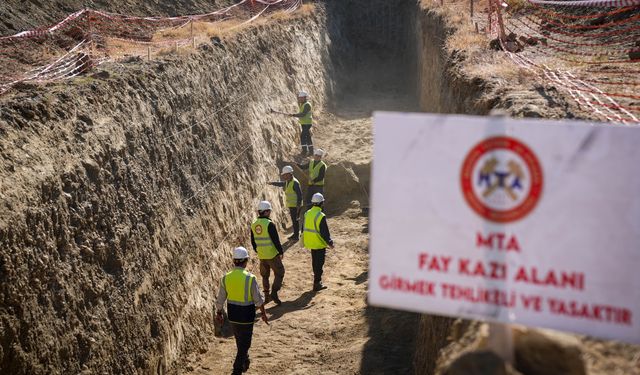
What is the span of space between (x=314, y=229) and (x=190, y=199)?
2298 millimetres

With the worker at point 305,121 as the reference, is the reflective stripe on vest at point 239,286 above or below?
below

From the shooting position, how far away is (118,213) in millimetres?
10281

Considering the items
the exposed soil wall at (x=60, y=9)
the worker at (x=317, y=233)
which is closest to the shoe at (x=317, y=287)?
the worker at (x=317, y=233)

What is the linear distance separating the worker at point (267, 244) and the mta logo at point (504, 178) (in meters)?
8.19

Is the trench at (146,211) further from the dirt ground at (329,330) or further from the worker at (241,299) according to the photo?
the worker at (241,299)

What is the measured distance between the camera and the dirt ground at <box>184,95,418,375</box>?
35.8 feet

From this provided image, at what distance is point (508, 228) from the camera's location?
14.8 ft

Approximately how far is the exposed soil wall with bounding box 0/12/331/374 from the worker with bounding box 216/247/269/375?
115cm

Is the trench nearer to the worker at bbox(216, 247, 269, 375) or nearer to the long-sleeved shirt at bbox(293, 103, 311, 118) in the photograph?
the long-sleeved shirt at bbox(293, 103, 311, 118)

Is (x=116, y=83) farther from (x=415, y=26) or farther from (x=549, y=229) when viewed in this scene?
(x=415, y=26)

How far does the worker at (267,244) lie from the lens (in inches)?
492

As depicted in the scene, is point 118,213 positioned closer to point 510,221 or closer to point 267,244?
point 267,244

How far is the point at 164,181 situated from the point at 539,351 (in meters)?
8.34

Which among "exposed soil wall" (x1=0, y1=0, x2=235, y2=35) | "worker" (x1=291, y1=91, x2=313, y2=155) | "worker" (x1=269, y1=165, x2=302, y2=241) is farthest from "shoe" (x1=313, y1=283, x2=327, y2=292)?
"exposed soil wall" (x1=0, y1=0, x2=235, y2=35)
